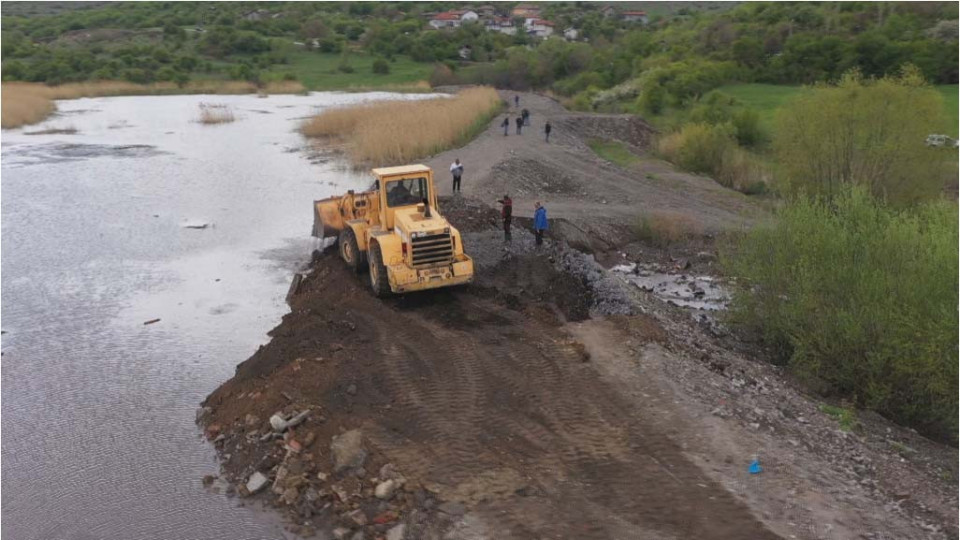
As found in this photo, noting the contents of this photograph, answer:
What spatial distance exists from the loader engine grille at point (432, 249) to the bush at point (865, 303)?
565 centimetres

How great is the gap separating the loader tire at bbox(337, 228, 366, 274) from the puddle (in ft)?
22.5

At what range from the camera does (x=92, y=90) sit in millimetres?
64812

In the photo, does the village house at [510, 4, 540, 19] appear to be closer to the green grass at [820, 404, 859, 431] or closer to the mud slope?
the mud slope

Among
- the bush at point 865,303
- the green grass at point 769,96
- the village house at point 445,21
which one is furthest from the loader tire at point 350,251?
the village house at point 445,21

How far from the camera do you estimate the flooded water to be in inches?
441

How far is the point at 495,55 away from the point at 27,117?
56585 mm

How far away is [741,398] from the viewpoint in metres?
12.3

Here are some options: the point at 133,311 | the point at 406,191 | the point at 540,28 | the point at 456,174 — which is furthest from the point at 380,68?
the point at 406,191

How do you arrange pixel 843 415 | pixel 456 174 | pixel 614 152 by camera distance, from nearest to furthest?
1. pixel 843 415
2. pixel 456 174
3. pixel 614 152

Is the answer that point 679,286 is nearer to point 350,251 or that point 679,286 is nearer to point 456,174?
point 456,174

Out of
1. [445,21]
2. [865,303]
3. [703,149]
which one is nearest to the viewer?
[865,303]

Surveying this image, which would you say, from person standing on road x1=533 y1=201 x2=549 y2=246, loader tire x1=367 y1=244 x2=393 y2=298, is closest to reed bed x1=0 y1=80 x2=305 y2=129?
person standing on road x1=533 y1=201 x2=549 y2=246

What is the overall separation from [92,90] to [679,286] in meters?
58.0

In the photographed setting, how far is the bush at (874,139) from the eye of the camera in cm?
2425
